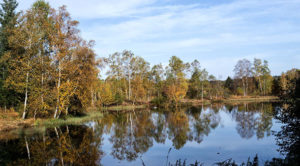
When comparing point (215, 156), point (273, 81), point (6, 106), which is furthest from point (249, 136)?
point (273, 81)

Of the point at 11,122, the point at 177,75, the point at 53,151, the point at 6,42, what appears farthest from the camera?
the point at 177,75

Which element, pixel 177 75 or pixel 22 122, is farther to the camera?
pixel 177 75

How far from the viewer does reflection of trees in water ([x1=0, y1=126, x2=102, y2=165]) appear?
41.7 feet

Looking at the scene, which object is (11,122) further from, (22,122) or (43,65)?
(43,65)

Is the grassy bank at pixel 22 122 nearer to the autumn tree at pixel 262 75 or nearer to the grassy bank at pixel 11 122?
the grassy bank at pixel 11 122

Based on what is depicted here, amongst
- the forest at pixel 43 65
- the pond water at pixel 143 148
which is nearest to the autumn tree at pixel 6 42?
the forest at pixel 43 65

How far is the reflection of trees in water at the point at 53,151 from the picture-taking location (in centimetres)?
1271

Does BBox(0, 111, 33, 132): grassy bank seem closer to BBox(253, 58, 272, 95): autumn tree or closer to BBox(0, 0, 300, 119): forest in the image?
BBox(0, 0, 300, 119): forest

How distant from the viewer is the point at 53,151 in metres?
14.9

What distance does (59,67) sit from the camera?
2778 centimetres

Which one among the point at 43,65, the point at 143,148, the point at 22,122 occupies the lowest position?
the point at 143,148

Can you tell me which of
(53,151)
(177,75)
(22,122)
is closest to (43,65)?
(22,122)

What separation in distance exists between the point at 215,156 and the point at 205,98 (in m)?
63.5

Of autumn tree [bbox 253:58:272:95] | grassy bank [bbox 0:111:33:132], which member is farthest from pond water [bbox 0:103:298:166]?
autumn tree [bbox 253:58:272:95]
